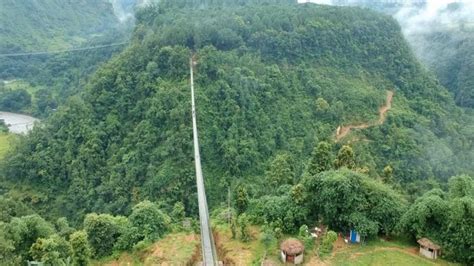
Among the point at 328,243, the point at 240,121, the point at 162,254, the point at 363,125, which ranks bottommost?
the point at 162,254

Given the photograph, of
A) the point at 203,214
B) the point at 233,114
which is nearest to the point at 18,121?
the point at 233,114

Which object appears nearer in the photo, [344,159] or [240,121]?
[344,159]

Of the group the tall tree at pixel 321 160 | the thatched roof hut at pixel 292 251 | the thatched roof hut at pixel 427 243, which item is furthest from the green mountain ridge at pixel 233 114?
the thatched roof hut at pixel 427 243

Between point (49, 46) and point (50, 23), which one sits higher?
point (50, 23)

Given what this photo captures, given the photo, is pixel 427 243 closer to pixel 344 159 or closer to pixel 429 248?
pixel 429 248

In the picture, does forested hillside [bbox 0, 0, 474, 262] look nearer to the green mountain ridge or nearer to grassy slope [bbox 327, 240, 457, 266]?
the green mountain ridge

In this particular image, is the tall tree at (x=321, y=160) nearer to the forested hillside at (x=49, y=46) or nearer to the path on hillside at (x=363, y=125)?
the path on hillside at (x=363, y=125)

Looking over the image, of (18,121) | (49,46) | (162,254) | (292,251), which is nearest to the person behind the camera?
(292,251)
